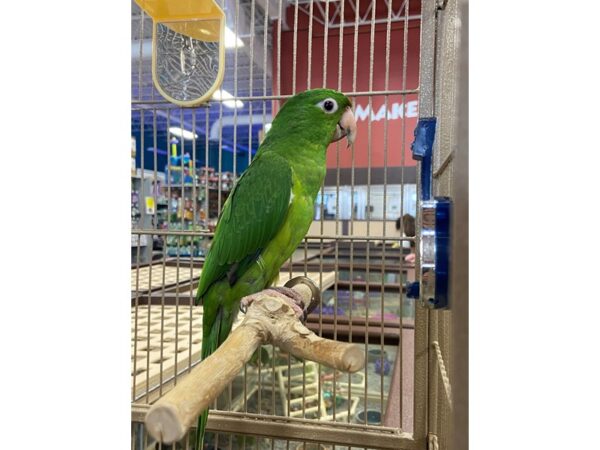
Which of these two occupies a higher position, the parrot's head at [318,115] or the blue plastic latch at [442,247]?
the parrot's head at [318,115]

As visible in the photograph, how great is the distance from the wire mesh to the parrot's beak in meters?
0.08

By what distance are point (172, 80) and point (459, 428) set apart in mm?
944

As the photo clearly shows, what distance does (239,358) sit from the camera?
55 centimetres

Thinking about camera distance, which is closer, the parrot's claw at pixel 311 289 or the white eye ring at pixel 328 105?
the white eye ring at pixel 328 105

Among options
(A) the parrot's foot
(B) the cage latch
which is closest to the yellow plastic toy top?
(A) the parrot's foot

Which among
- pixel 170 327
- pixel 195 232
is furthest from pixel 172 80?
pixel 170 327

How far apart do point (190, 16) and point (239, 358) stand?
29.9 inches

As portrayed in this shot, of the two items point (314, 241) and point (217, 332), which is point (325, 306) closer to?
point (314, 241)

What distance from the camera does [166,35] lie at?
3.24 ft

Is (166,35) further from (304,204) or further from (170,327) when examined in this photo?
(170,327)

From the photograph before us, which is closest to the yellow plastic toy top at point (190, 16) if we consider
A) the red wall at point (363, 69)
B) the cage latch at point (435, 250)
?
the cage latch at point (435, 250)

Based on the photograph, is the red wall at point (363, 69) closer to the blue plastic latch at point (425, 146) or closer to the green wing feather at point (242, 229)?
the green wing feather at point (242, 229)

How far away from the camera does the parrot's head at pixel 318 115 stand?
904 millimetres

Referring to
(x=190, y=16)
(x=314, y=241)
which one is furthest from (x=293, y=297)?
(x=314, y=241)
